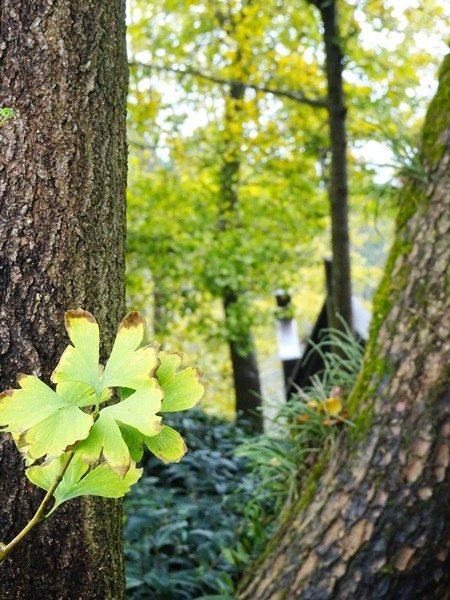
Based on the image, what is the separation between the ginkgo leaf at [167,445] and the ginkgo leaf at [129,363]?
67 mm

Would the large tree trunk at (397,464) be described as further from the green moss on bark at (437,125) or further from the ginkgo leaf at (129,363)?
the ginkgo leaf at (129,363)

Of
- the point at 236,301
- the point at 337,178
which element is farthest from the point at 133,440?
the point at 236,301

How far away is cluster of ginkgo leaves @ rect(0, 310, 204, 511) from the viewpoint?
48 cm

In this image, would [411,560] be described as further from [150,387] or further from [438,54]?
[438,54]

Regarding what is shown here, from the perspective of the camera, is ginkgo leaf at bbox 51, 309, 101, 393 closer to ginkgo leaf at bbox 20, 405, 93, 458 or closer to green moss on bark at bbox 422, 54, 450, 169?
ginkgo leaf at bbox 20, 405, 93, 458

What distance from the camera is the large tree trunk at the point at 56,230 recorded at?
0.79m

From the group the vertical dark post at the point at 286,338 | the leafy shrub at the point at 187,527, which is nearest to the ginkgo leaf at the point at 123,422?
the leafy shrub at the point at 187,527

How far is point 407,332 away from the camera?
209 cm

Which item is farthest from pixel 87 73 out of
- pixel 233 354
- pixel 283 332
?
pixel 233 354

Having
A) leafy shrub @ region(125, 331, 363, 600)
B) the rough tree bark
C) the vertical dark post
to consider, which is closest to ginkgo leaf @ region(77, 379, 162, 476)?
leafy shrub @ region(125, 331, 363, 600)

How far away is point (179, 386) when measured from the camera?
20.9 inches

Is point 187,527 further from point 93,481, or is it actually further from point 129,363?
point 129,363

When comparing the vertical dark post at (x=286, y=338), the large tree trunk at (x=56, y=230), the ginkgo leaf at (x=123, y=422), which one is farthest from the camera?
the vertical dark post at (x=286, y=338)

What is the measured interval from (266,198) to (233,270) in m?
1.68
